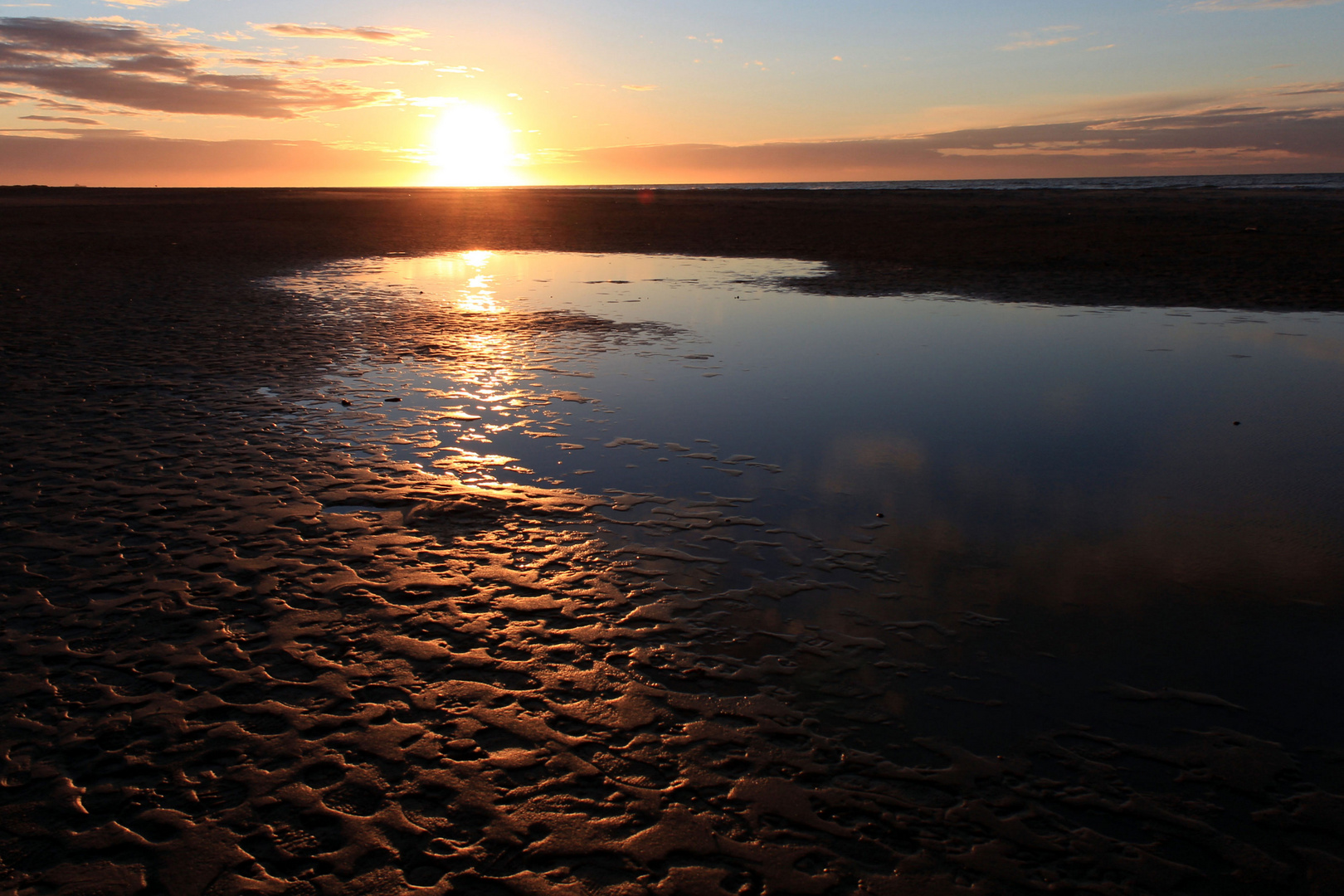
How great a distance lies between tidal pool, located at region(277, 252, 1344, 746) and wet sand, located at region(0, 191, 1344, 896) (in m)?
0.23

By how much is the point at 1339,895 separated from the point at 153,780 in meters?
5.20

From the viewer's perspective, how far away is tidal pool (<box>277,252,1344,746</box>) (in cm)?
488

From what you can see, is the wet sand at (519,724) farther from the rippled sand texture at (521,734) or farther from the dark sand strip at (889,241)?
the dark sand strip at (889,241)

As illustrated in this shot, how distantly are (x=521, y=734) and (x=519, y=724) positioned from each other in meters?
0.08

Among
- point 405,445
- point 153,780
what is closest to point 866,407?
point 405,445

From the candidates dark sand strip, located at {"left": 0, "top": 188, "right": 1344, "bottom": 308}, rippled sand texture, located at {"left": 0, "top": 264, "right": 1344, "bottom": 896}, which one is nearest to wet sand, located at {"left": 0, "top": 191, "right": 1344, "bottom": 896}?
rippled sand texture, located at {"left": 0, "top": 264, "right": 1344, "bottom": 896}

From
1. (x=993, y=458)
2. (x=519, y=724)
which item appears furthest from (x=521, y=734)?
(x=993, y=458)

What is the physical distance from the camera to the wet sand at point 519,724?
3361 millimetres

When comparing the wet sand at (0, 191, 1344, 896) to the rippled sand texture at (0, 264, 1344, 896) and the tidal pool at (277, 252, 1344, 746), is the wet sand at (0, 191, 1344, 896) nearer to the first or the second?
the rippled sand texture at (0, 264, 1344, 896)

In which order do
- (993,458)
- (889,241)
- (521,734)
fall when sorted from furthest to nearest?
→ (889,241), (993,458), (521,734)

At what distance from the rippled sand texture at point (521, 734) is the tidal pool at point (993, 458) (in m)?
0.27

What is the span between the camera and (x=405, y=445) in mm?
8555

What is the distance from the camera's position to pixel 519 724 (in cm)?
422

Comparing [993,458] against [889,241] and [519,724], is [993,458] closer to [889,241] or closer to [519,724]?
[519,724]
